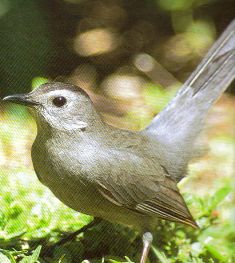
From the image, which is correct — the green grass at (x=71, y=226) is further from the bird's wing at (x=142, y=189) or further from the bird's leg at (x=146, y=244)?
the bird's wing at (x=142, y=189)

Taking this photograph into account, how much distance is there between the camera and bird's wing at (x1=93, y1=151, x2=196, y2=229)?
455 centimetres

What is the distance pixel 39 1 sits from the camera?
21.2ft

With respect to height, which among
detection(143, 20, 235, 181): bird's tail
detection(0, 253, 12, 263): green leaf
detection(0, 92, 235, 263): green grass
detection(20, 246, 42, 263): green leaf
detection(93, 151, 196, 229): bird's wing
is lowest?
detection(0, 92, 235, 263): green grass

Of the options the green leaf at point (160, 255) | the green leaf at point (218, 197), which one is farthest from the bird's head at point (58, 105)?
the green leaf at point (218, 197)

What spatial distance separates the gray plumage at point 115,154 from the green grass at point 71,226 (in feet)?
0.98

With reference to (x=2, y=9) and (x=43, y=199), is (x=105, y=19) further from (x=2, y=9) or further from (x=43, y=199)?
(x=43, y=199)

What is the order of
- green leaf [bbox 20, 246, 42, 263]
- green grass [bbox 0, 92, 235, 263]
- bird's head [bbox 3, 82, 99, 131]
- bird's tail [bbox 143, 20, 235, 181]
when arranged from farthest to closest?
1. bird's tail [bbox 143, 20, 235, 181]
2. green grass [bbox 0, 92, 235, 263]
3. bird's head [bbox 3, 82, 99, 131]
4. green leaf [bbox 20, 246, 42, 263]

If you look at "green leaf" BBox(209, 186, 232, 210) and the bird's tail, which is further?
"green leaf" BBox(209, 186, 232, 210)

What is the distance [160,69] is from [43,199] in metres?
2.46

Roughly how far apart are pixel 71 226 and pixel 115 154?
831 millimetres

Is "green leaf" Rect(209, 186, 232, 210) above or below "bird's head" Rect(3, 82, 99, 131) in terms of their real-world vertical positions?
below

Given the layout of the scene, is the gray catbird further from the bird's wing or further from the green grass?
the green grass

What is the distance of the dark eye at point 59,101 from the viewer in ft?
14.5

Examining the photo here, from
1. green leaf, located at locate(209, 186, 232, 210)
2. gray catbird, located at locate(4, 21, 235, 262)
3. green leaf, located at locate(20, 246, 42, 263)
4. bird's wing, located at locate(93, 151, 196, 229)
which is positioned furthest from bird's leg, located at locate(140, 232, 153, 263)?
green leaf, located at locate(209, 186, 232, 210)
